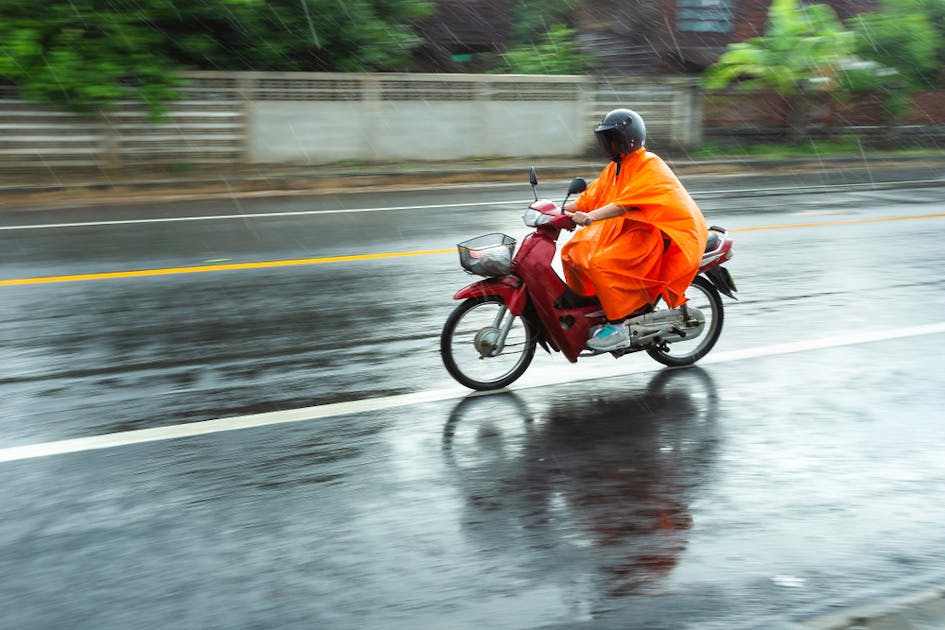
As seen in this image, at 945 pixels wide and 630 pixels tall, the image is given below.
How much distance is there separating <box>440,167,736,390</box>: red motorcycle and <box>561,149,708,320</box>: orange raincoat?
0.14m

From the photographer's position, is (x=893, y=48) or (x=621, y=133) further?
(x=893, y=48)

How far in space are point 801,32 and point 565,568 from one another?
19525mm

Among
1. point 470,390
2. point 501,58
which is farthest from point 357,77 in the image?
point 470,390

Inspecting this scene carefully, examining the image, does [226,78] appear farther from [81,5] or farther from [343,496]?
[343,496]

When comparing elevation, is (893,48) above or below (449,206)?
above

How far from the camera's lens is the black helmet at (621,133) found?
580 centimetres

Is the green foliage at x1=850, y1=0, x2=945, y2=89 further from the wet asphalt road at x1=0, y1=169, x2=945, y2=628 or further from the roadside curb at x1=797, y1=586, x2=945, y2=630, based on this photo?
the roadside curb at x1=797, y1=586, x2=945, y2=630

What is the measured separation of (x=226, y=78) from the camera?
16.9m

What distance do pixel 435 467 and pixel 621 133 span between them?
2.22 metres

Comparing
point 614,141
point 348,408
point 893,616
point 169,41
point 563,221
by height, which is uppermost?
point 169,41

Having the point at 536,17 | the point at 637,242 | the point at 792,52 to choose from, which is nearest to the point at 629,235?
the point at 637,242

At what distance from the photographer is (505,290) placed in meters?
6.00

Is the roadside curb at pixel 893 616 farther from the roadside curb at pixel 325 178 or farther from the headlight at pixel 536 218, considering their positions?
the roadside curb at pixel 325 178

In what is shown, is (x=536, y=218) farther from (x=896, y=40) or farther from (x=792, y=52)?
(x=896, y=40)
